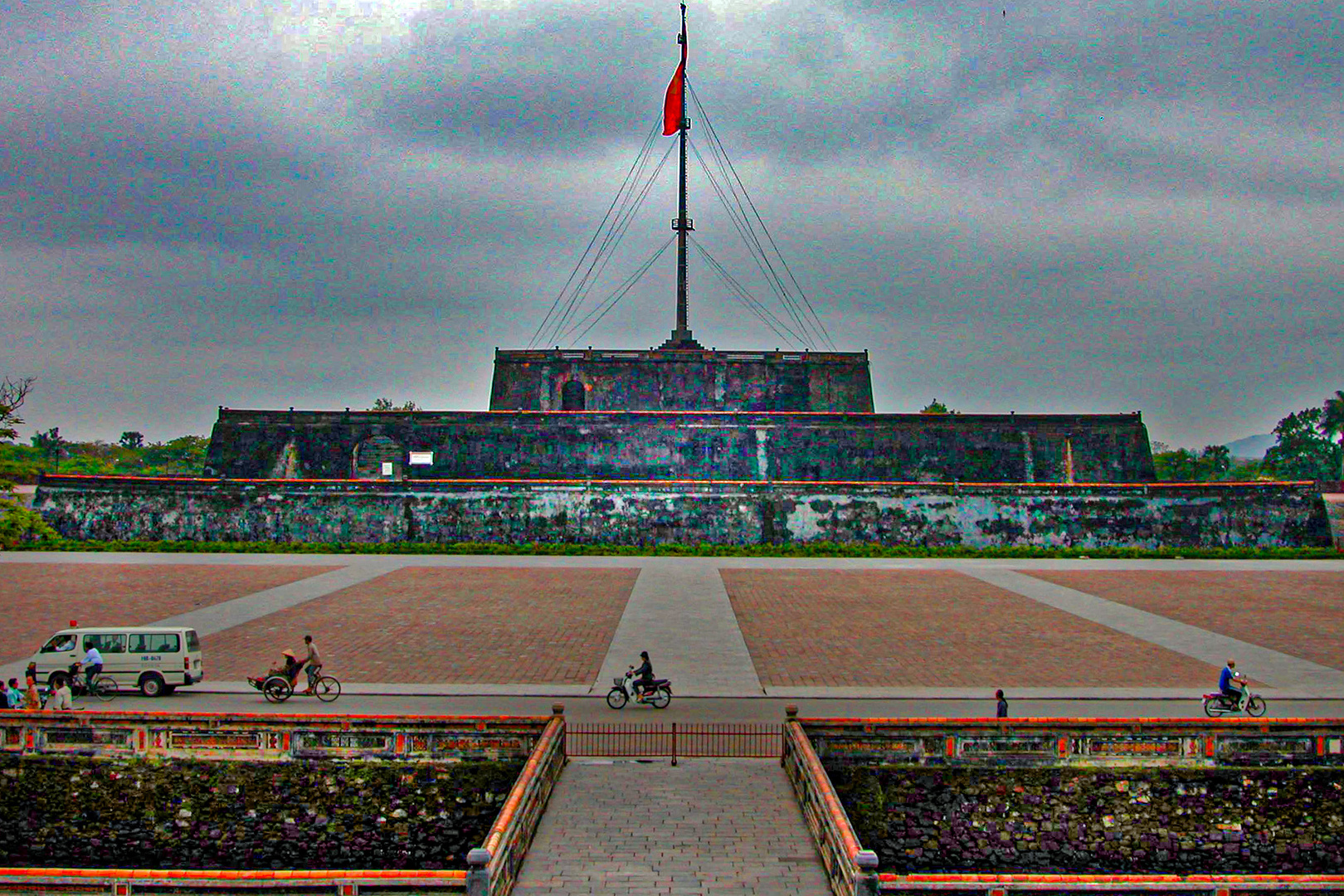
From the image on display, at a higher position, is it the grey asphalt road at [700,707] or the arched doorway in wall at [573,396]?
the arched doorway in wall at [573,396]

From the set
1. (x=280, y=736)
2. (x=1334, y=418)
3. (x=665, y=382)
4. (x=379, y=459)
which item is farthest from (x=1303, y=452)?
(x=280, y=736)

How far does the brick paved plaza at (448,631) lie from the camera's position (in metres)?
14.8

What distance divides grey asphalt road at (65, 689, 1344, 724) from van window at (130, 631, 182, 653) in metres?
0.68

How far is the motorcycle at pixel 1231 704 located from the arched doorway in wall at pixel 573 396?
32.7 meters

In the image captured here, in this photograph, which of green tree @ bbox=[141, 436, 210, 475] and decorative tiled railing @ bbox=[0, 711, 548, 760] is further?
green tree @ bbox=[141, 436, 210, 475]

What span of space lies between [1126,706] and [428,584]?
16833 mm

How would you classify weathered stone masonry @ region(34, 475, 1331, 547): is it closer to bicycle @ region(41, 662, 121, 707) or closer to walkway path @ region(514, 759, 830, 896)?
bicycle @ region(41, 662, 121, 707)

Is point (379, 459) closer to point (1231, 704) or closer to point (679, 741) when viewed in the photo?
point (679, 741)

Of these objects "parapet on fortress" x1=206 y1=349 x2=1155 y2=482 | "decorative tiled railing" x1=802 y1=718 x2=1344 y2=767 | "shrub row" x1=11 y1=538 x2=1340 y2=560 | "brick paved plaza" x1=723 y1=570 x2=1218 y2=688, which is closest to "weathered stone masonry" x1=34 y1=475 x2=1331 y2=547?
"shrub row" x1=11 y1=538 x2=1340 y2=560

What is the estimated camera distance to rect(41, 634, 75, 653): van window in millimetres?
13531

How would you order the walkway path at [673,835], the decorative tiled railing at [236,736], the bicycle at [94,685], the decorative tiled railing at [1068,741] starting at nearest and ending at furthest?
the walkway path at [673,835] < the decorative tiled railing at [1068,741] < the decorative tiled railing at [236,736] < the bicycle at [94,685]

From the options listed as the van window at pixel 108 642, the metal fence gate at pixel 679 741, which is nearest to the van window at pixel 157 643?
the van window at pixel 108 642

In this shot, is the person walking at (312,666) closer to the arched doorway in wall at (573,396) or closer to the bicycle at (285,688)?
the bicycle at (285,688)

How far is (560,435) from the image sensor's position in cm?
3819
